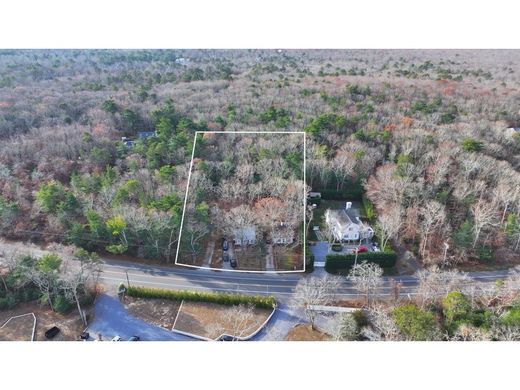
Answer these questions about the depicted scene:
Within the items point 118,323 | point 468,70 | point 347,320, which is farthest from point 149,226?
point 468,70

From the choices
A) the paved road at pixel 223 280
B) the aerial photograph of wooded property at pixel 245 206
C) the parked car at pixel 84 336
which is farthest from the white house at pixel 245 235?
the parked car at pixel 84 336

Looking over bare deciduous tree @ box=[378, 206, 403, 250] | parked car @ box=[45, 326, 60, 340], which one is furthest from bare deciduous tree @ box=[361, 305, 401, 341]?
parked car @ box=[45, 326, 60, 340]

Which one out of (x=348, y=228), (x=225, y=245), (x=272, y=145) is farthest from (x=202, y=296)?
(x=272, y=145)

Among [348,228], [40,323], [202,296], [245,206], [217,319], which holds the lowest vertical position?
[40,323]

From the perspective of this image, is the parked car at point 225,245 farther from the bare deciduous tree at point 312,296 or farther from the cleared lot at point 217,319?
the bare deciduous tree at point 312,296

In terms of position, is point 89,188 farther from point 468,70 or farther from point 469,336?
point 468,70

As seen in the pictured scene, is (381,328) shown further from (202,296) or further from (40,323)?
(40,323)
